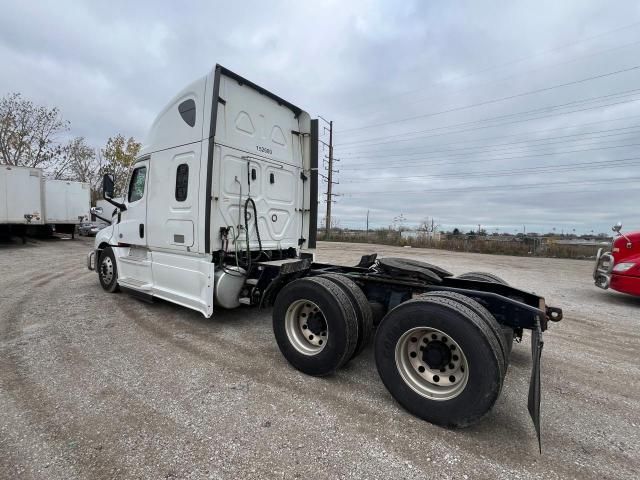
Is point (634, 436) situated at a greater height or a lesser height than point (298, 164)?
lesser

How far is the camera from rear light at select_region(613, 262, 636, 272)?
652 cm

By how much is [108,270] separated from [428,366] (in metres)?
6.26

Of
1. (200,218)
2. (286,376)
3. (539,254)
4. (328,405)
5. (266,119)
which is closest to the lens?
(328,405)

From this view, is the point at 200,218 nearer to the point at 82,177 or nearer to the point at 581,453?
the point at 581,453

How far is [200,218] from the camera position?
438cm

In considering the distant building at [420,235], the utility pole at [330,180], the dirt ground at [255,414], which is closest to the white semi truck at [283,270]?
the dirt ground at [255,414]

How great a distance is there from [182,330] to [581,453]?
4.39 metres

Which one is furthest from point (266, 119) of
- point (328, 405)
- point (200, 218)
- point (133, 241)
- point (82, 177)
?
point (82, 177)

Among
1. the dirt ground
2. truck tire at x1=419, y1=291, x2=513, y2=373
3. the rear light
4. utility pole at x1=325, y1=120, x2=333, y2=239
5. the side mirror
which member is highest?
utility pole at x1=325, y1=120, x2=333, y2=239

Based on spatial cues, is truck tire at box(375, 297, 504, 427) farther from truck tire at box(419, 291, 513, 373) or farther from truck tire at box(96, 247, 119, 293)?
truck tire at box(96, 247, 119, 293)

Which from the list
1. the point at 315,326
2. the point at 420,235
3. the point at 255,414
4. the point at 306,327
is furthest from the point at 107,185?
the point at 420,235

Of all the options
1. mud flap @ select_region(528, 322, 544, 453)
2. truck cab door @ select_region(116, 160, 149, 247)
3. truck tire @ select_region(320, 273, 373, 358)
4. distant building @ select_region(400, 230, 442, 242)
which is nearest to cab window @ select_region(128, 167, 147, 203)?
truck cab door @ select_region(116, 160, 149, 247)

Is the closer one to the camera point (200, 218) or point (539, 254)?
point (200, 218)

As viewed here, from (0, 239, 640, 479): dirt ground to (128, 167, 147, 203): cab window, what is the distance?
217 centimetres
